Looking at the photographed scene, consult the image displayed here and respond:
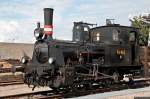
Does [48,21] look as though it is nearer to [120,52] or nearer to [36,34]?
[36,34]

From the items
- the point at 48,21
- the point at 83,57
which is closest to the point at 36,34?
the point at 48,21

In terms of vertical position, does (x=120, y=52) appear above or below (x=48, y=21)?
below

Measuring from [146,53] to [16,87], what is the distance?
8492 mm

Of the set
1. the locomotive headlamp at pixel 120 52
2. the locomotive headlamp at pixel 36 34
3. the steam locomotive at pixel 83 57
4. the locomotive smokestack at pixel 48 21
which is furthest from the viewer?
the locomotive headlamp at pixel 120 52

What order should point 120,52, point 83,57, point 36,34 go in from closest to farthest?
1. point 36,34
2. point 83,57
3. point 120,52

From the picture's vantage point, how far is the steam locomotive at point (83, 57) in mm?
14812

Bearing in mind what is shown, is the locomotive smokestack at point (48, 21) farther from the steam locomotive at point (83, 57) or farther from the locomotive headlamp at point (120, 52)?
the locomotive headlamp at point (120, 52)

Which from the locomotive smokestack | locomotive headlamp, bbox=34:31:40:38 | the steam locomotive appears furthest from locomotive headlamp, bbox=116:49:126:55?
locomotive headlamp, bbox=34:31:40:38

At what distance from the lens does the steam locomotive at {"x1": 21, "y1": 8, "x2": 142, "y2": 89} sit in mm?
14812

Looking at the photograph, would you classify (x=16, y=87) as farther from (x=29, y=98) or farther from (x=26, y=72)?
(x=29, y=98)

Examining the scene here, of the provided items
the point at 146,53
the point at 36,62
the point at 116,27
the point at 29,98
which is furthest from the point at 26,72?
the point at 146,53

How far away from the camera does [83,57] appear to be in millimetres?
16234

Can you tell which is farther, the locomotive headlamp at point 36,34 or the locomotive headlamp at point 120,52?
the locomotive headlamp at point 120,52

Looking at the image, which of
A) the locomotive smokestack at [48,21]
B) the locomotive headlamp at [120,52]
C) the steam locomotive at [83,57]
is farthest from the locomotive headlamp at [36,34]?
the locomotive headlamp at [120,52]
